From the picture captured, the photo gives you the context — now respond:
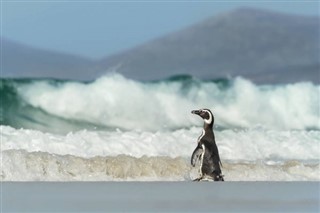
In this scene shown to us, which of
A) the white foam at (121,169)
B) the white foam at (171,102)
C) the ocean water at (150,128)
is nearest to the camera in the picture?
the white foam at (121,169)

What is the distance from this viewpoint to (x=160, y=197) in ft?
33.7

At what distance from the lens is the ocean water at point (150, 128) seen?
45.8 feet

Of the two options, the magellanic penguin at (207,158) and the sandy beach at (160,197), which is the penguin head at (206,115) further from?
the sandy beach at (160,197)

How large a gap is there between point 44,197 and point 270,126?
1451 cm

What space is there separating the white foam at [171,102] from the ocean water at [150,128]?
21 mm

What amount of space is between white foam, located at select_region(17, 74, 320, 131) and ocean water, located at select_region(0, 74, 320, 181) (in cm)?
2

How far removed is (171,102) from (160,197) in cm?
1417

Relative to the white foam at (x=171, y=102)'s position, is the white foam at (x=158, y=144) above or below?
below

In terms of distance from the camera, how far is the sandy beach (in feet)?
30.6

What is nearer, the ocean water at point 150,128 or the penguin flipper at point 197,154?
the penguin flipper at point 197,154

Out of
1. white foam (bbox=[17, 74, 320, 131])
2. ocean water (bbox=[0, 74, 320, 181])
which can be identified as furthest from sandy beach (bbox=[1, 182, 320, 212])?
white foam (bbox=[17, 74, 320, 131])

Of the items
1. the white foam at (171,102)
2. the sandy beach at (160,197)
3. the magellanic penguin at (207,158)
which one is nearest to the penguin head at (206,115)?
the magellanic penguin at (207,158)

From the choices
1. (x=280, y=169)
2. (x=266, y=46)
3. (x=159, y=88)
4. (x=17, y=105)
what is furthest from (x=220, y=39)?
(x=280, y=169)

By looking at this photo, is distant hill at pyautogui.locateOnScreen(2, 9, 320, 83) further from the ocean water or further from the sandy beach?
the sandy beach
